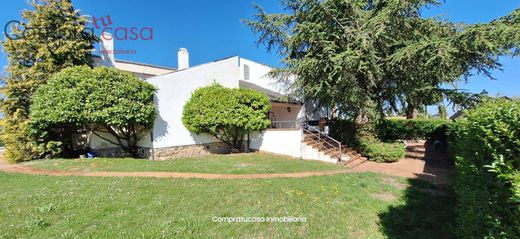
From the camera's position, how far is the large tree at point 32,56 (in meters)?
12.3

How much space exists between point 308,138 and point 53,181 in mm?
11235

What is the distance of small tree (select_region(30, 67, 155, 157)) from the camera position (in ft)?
34.7

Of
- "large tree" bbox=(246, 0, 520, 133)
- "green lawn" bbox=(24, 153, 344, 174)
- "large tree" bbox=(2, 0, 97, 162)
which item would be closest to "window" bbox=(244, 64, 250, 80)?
"large tree" bbox=(246, 0, 520, 133)

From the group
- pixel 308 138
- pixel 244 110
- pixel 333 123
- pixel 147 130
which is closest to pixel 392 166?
pixel 308 138

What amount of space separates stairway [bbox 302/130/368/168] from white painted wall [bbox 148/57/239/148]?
5.65 m

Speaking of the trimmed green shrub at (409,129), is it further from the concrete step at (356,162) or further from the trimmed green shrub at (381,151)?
the concrete step at (356,162)

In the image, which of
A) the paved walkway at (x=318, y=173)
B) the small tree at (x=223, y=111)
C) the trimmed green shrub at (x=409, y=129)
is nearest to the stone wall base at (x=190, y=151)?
the small tree at (x=223, y=111)

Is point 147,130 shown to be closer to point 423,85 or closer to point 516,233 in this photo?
point 516,233

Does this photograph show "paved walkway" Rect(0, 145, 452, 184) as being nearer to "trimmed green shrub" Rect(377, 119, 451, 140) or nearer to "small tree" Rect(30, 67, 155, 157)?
"small tree" Rect(30, 67, 155, 157)

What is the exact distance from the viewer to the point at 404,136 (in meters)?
22.2

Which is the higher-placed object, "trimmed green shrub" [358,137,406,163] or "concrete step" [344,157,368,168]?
"trimmed green shrub" [358,137,406,163]

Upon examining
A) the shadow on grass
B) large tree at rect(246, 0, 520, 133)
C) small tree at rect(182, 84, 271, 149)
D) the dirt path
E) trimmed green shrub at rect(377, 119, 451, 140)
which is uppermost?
large tree at rect(246, 0, 520, 133)

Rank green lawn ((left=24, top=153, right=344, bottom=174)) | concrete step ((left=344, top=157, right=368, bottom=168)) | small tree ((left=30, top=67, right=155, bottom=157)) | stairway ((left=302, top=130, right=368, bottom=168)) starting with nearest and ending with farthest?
green lawn ((left=24, top=153, right=344, bottom=174)) → small tree ((left=30, top=67, right=155, bottom=157)) → concrete step ((left=344, top=157, right=368, bottom=168)) → stairway ((left=302, top=130, right=368, bottom=168))

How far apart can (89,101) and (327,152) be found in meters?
11.4
